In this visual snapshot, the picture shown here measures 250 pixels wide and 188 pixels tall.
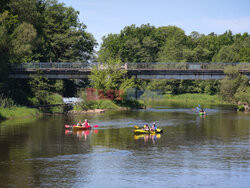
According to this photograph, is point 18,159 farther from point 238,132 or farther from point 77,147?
point 238,132

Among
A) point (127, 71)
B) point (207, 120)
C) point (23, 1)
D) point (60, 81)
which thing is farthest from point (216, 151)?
point (60, 81)

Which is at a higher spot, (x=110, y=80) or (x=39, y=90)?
(x=110, y=80)

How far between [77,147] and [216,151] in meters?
12.9

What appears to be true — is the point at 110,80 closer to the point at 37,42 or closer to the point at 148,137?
the point at 37,42

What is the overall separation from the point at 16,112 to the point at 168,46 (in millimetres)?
86525

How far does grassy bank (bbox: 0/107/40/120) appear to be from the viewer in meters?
57.0

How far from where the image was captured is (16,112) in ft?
194

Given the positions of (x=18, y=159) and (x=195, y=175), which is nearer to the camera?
(x=195, y=175)

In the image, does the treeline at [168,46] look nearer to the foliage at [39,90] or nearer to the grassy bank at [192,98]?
the grassy bank at [192,98]

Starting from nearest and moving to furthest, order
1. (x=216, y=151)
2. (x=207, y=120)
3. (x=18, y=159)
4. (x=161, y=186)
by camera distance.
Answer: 1. (x=161, y=186)
2. (x=18, y=159)
3. (x=216, y=151)
4. (x=207, y=120)

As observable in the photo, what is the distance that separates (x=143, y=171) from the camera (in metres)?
28.7

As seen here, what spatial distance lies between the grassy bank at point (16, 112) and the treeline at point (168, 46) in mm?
61403

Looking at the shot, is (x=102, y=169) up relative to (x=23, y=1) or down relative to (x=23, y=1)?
down

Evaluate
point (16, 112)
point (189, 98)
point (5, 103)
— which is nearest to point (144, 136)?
point (16, 112)
